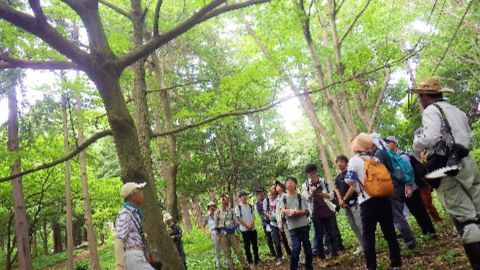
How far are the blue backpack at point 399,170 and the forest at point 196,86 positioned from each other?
1.14m

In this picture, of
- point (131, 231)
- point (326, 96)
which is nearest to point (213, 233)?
point (326, 96)

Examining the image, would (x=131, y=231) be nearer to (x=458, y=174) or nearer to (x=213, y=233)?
(x=458, y=174)

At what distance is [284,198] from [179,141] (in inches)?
388

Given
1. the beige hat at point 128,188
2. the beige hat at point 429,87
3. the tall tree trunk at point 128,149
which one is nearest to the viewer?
the beige hat at point 429,87

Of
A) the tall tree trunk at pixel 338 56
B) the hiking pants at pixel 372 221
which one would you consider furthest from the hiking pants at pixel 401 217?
the tall tree trunk at pixel 338 56

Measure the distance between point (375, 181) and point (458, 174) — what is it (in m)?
1.45

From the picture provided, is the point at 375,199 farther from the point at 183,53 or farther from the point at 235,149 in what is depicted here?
the point at 183,53

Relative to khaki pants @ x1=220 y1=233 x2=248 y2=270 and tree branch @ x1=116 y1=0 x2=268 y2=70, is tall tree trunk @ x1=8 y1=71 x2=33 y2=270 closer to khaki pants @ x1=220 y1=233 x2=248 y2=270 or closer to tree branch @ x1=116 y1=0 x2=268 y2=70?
khaki pants @ x1=220 y1=233 x2=248 y2=270

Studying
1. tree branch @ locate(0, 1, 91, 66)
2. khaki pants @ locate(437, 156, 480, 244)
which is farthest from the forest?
khaki pants @ locate(437, 156, 480, 244)

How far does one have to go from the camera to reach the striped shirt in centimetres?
450

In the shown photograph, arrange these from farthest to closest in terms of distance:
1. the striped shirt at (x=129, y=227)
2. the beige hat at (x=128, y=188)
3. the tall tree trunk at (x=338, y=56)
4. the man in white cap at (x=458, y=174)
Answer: the tall tree trunk at (x=338, y=56) < the beige hat at (x=128, y=188) < the striped shirt at (x=129, y=227) < the man in white cap at (x=458, y=174)

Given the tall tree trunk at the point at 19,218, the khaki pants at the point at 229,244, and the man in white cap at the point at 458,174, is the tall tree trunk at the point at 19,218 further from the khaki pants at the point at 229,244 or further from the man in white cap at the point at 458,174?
the man in white cap at the point at 458,174

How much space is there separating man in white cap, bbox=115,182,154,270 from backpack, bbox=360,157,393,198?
276 centimetres

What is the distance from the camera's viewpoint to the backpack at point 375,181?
5031 mm
